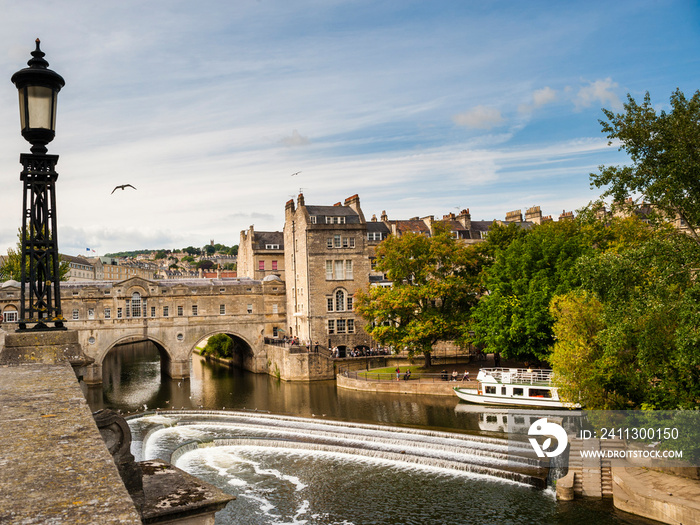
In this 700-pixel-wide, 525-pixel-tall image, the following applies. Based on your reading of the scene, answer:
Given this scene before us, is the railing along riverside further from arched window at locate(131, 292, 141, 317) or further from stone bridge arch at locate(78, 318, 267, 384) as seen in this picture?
arched window at locate(131, 292, 141, 317)

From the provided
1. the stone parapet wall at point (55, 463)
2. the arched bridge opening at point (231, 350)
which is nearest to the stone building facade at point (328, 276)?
the arched bridge opening at point (231, 350)

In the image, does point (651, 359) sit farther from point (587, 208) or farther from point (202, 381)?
point (202, 381)

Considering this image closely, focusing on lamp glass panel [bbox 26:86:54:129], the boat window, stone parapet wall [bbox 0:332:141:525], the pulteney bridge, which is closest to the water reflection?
the pulteney bridge

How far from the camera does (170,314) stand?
2482 inches

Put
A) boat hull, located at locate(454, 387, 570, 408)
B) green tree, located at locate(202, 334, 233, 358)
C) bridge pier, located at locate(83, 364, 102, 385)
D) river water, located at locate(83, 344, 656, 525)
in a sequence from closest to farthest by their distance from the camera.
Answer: river water, located at locate(83, 344, 656, 525), boat hull, located at locate(454, 387, 570, 408), bridge pier, located at locate(83, 364, 102, 385), green tree, located at locate(202, 334, 233, 358)

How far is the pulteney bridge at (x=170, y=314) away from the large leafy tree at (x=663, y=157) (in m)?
48.9

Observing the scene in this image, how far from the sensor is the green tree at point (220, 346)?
3024 inches

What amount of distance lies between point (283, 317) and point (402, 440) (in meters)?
36.6

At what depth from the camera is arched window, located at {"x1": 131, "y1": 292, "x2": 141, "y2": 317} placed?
61969 millimetres

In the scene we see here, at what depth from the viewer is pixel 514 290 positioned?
45.9m

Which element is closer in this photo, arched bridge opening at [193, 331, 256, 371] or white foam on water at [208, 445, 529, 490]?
white foam on water at [208, 445, 529, 490]

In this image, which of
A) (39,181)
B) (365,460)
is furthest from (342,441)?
(39,181)

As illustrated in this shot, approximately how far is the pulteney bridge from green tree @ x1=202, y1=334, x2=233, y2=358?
8.42 m

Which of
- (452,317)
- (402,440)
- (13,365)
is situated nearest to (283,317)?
(452,317)
